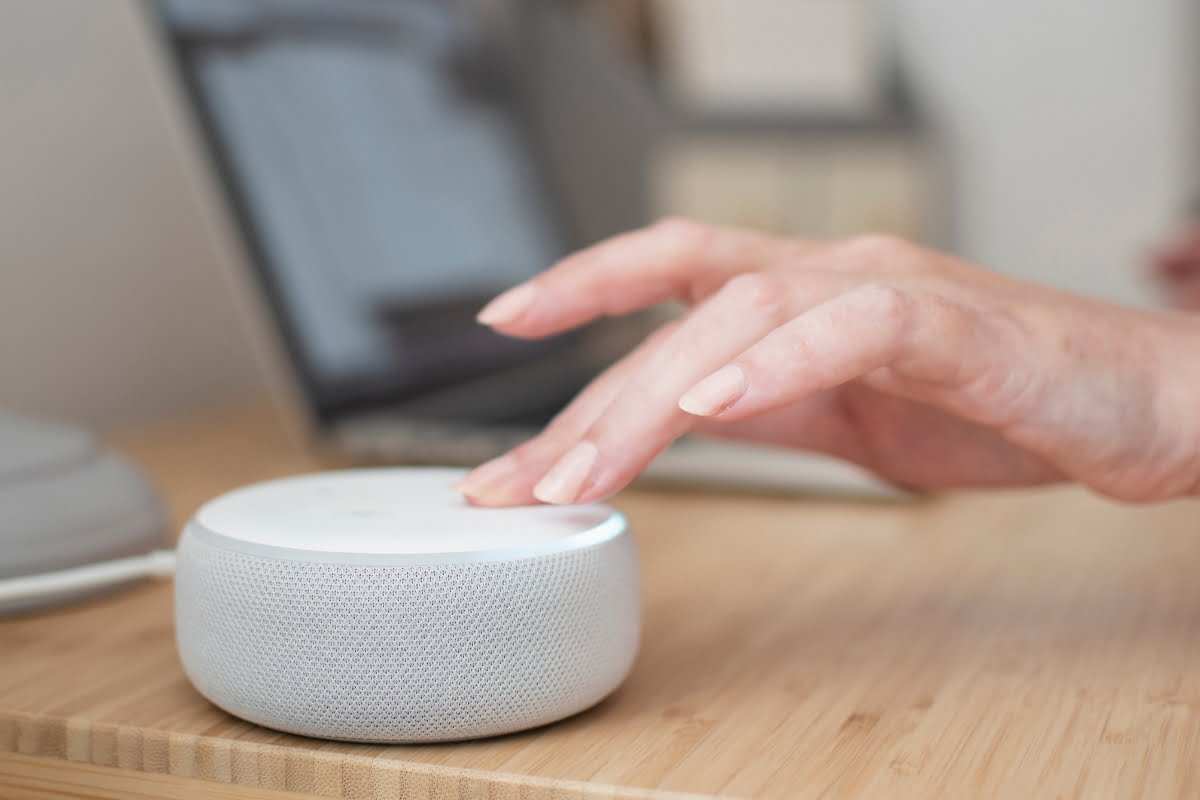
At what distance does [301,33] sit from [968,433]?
0.59 metres

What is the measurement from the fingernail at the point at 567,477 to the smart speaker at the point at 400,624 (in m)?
0.02

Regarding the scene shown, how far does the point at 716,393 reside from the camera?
464 millimetres

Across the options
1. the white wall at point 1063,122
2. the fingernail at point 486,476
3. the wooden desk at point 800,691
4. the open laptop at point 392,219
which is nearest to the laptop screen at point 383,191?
the open laptop at point 392,219

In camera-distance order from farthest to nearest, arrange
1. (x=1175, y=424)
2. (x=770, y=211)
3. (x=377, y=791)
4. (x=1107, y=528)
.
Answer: (x=770, y=211), (x=1107, y=528), (x=1175, y=424), (x=377, y=791)

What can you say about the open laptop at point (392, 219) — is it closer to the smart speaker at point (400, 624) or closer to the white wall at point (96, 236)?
the white wall at point (96, 236)

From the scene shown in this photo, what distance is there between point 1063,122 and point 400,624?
1.67 meters

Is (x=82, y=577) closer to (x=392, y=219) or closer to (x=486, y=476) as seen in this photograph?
(x=486, y=476)

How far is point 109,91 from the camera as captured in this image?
1.04 metres

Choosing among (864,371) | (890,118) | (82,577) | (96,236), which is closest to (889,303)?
(864,371)

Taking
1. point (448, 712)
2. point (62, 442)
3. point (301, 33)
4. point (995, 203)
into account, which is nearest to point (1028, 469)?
point (448, 712)

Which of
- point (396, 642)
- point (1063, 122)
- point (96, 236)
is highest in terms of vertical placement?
point (96, 236)

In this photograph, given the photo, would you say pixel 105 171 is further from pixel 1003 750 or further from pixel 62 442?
pixel 1003 750

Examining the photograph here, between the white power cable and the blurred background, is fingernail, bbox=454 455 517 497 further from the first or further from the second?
the blurred background

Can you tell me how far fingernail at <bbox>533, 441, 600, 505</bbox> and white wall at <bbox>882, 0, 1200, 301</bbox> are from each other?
1.54 meters
